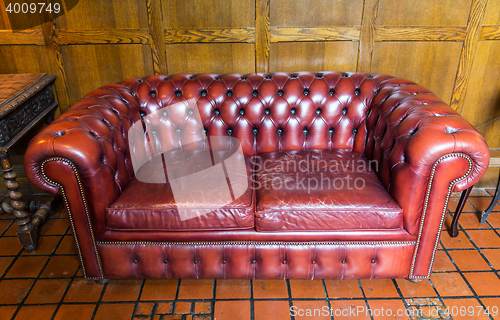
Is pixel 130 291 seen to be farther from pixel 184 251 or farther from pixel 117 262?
pixel 184 251

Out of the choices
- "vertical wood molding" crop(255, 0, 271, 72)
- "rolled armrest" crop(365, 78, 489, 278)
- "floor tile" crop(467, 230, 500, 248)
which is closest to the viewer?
"rolled armrest" crop(365, 78, 489, 278)

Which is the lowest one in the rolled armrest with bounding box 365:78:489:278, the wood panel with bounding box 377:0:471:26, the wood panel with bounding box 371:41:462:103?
the rolled armrest with bounding box 365:78:489:278

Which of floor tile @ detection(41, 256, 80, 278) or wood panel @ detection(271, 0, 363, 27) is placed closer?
floor tile @ detection(41, 256, 80, 278)

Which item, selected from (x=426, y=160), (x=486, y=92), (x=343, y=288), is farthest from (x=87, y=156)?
(x=486, y=92)

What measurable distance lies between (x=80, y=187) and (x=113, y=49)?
53.0 inches

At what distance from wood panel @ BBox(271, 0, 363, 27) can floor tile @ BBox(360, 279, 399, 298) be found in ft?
5.92

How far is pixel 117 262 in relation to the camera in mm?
1986

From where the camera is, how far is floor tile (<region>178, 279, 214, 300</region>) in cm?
199

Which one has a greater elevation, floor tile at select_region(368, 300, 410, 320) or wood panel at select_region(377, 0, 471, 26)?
wood panel at select_region(377, 0, 471, 26)

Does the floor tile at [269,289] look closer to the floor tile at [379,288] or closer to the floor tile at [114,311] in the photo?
the floor tile at [379,288]

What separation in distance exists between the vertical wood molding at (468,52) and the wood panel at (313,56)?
2.68ft

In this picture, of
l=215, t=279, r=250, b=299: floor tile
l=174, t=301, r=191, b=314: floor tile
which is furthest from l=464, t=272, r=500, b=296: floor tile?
l=174, t=301, r=191, b=314: floor tile

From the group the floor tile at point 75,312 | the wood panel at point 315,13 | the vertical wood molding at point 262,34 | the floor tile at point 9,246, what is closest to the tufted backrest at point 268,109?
the vertical wood molding at point 262,34

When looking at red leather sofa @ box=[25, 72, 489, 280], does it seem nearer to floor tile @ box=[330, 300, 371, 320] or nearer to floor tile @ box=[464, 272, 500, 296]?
floor tile @ box=[330, 300, 371, 320]
